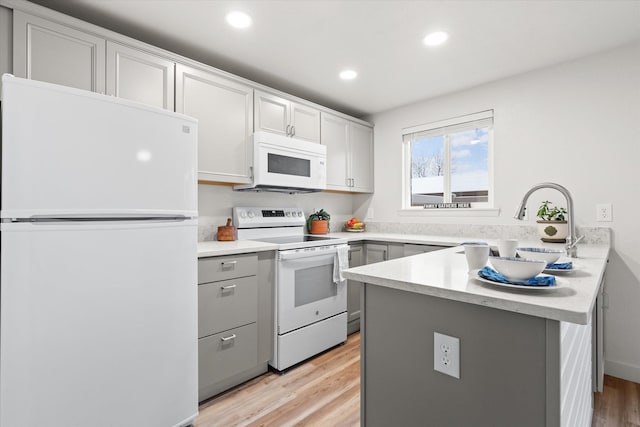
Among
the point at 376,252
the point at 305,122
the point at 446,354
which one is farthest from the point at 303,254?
the point at 446,354

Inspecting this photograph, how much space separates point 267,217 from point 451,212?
1.77 m

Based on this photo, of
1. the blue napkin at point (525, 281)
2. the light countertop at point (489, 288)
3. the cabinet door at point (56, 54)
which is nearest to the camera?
the light countertop at point (489, 288)

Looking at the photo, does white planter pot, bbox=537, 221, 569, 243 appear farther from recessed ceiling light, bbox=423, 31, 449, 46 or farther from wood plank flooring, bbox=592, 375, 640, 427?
recessed ceiling light, bbox=423, 31, 449, 46

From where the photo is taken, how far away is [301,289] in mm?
2428

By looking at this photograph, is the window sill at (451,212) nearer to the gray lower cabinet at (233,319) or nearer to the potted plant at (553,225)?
the potted plant at (553,225)

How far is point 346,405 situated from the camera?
1.90 meters

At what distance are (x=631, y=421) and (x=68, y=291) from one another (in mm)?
2846

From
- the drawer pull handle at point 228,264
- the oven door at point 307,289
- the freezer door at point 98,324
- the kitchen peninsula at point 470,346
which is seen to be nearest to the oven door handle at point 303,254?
the oven door at point 307,289

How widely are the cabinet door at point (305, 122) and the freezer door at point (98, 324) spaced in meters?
1.57

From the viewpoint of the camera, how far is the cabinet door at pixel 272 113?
2.61m

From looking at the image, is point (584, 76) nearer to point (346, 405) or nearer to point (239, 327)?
point (346, 405)

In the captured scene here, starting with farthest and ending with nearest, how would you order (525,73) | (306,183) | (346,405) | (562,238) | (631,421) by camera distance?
(306,183) < (525,73) < (562,238) < (346,405) < (631,421)

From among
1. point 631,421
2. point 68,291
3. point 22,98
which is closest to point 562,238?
point 631,421

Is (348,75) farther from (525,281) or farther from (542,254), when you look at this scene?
(525,281)
